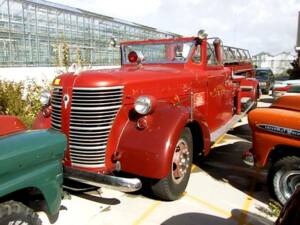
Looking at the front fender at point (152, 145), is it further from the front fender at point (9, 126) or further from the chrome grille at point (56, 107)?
the front fender at point (9, 126)

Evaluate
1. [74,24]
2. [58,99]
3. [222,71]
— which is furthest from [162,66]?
[74,24]

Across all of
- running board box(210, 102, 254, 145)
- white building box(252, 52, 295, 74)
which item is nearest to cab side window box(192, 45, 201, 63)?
running board box(210, 102, 254, 145)

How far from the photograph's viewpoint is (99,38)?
23422 mm

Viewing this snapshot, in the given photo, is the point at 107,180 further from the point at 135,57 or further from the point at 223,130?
the point at 223,130

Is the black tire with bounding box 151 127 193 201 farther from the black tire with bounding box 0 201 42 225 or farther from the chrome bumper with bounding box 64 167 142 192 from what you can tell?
the black tire with bounding box 0 201 42 225

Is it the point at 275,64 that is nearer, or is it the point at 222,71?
the point at 222,71

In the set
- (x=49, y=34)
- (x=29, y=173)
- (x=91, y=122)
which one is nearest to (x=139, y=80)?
(x=91, y=122)

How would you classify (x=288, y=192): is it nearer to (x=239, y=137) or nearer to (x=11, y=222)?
(x=11, y=222)

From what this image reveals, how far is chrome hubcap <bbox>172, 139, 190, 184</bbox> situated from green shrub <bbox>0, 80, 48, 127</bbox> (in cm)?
472

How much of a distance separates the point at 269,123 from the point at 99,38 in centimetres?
1973

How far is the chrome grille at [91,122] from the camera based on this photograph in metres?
4.56

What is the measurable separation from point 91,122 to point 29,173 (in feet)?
4.28

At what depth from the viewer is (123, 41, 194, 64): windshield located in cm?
654

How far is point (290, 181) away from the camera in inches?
185
